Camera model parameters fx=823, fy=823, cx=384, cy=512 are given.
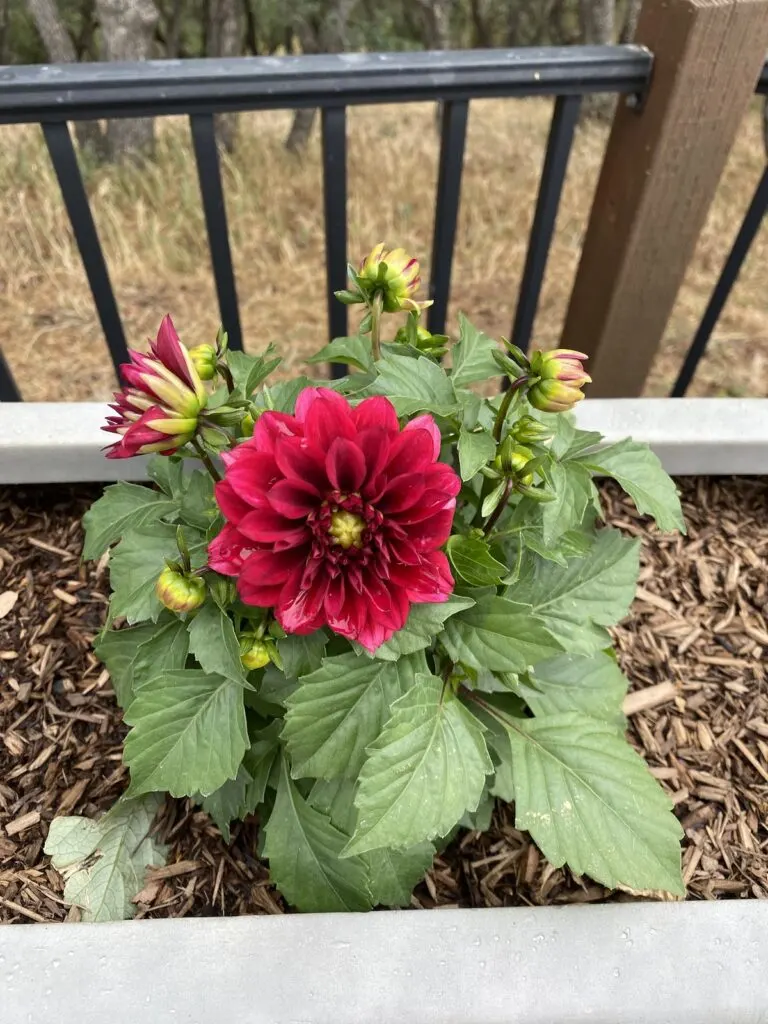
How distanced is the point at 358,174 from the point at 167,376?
8.65ft

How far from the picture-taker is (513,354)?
68 cm

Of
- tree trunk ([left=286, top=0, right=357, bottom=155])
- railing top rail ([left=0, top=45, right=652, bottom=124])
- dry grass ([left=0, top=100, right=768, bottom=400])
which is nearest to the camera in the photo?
railing top rail ([left=0, top=45, right=652, bottom=124])

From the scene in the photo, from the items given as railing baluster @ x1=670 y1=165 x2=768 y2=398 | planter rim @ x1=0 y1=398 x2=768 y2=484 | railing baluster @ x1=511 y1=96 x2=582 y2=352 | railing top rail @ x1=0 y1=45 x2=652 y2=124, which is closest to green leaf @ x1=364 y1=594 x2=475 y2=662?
planter rim @ x1=0 y1=398 x2=768 y2=484

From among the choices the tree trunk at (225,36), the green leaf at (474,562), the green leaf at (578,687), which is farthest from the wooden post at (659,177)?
the tree trunk at (225,36)

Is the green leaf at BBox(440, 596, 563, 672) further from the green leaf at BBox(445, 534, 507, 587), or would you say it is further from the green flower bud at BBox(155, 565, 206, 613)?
the green flower bud at BBox(155, 565, 206, 613)

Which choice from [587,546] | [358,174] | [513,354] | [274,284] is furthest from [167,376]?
[358,174]

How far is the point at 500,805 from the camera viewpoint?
102 centimetres

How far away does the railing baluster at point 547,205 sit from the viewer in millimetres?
1296

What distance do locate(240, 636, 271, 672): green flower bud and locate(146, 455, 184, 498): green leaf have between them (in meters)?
0.23

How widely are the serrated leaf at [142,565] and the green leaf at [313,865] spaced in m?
0.27

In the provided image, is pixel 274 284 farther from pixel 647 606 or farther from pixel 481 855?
pixel 481 855

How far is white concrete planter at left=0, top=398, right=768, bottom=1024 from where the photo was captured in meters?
0.73

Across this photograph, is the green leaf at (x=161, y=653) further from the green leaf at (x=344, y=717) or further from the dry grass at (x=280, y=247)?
the dry grass at (x=280, y=247)

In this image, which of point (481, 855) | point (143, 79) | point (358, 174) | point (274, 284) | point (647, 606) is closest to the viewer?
point (481, 855)
